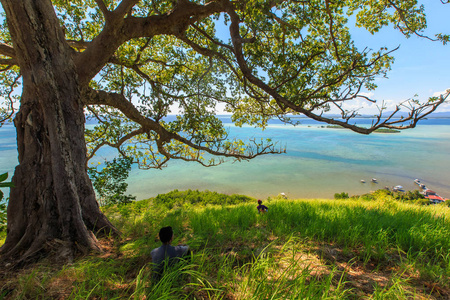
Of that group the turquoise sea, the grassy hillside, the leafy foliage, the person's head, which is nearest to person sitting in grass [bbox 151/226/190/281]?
the person's head

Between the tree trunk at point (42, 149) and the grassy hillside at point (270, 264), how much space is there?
24.6 inches

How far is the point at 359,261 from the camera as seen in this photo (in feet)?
8.13

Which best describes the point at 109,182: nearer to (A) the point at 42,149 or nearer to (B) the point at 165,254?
(A) the point at 42,149

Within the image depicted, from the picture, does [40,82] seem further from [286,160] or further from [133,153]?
[286,160]

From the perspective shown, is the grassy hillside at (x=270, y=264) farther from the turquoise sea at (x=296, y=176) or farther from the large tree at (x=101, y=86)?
the turquoise sea at (x=296, y=176)

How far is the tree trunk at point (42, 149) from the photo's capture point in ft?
9.18

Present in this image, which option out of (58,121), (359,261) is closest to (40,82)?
(58,121)

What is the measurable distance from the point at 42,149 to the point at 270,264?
3673 millimetres

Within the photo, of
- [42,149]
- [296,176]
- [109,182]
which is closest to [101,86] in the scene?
[109,182]

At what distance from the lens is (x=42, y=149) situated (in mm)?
2973

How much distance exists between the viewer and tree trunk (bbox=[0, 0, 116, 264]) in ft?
9.18

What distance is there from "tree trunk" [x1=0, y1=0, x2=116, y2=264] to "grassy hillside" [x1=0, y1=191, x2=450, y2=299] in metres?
0.63

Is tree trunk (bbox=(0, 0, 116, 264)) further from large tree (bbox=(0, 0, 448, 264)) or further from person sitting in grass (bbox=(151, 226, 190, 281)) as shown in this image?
person sitting in grass (bbox=(151, 226, 190, 281))

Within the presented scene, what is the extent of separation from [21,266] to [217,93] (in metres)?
5.79
